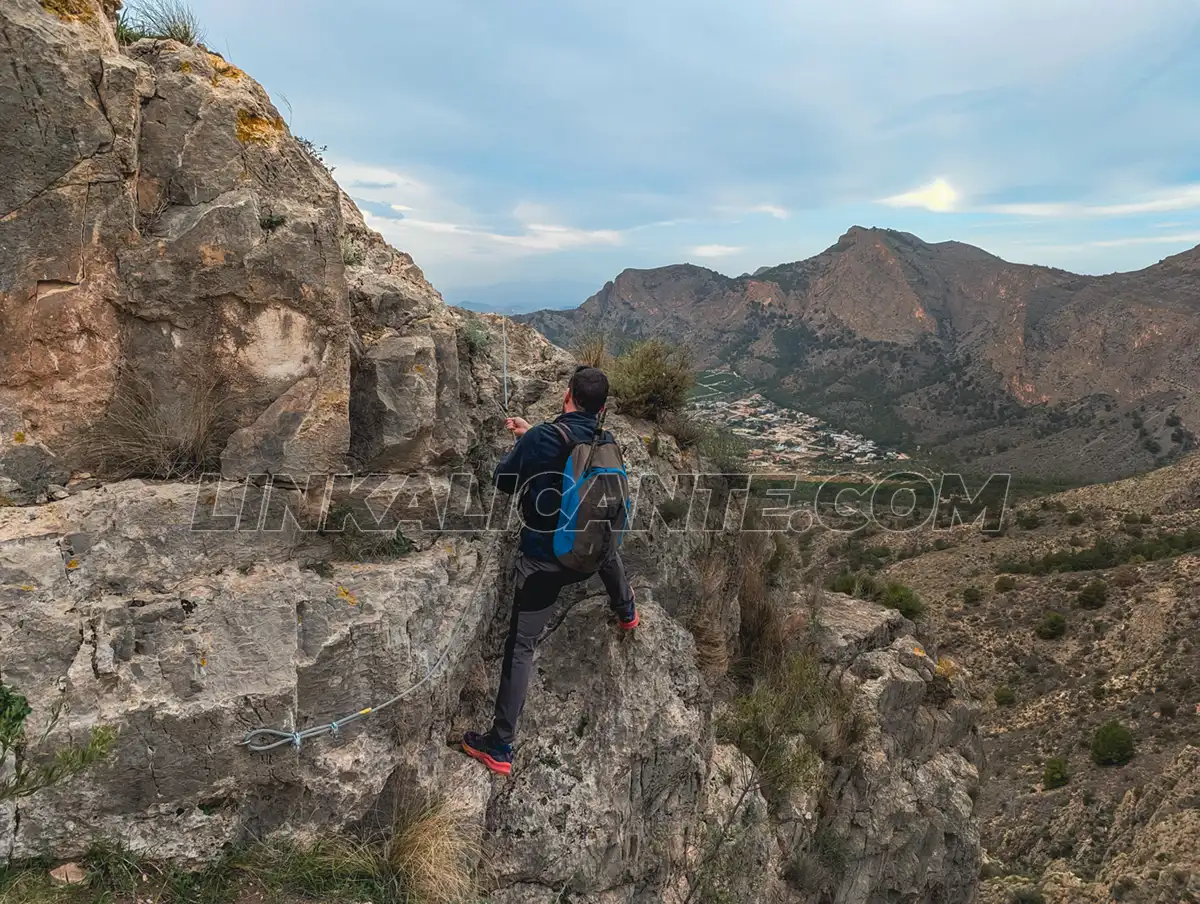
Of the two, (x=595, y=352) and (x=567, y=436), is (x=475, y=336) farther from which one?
(x=567, y=436)

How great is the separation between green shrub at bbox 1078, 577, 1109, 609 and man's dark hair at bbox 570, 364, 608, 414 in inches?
1349

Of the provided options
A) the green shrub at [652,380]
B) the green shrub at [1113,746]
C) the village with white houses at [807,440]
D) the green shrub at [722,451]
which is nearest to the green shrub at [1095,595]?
the green shrub at [1113,746]

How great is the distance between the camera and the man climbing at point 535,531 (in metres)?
4.69

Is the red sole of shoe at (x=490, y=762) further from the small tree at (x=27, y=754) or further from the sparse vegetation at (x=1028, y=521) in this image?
the sparse vegetation at (x=1028, y=521)

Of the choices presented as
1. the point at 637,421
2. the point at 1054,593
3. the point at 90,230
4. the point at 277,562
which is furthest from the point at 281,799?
the point at 1054,593

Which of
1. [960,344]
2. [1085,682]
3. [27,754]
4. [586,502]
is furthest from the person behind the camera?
[960,344]

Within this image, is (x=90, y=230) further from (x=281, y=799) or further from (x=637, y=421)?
(x=637, y=421)

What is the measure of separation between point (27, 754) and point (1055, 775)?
95.4ft

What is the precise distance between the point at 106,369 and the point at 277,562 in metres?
1.65

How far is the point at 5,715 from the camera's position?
3.07m

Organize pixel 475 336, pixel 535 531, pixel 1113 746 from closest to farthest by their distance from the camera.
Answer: pixel 535 531 → pixel 475 336 → pixel 1113 746

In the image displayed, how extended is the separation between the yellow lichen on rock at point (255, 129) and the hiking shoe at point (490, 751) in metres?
4.72

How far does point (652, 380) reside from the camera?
725 cm

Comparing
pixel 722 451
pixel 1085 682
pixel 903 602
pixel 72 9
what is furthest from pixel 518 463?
pixel 1085 682
